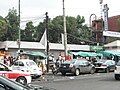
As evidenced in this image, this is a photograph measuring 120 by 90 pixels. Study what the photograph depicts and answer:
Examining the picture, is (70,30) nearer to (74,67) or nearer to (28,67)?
(74,67)

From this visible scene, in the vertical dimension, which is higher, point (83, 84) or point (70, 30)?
point (70, 30)

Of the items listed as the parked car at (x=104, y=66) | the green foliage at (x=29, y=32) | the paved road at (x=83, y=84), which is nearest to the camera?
the paved road at (x=83, y=84)

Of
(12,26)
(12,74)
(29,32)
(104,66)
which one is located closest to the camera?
(12,74)

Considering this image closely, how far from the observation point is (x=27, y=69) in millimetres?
25969

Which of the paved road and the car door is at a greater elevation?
the car door

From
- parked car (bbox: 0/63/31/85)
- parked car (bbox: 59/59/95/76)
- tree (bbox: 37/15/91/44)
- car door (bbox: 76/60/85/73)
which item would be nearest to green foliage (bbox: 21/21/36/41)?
tree (bbox: 37/15/91/44)

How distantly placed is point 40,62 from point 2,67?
48.5 feet

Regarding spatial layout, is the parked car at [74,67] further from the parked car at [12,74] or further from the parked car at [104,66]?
the parked car at [12,74]

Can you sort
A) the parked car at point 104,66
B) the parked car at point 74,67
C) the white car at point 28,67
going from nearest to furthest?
the white car at point 28,67
the parked car at point 74,67
the parked car at point 104,66

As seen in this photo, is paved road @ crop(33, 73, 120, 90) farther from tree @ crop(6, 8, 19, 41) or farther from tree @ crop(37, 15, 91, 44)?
tree @ crop(37, 15, 91, 44)

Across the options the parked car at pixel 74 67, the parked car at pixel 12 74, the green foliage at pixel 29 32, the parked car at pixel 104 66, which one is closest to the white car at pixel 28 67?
the parked car at pixel 74 67

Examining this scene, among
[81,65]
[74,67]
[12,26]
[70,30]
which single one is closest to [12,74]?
[74,67]

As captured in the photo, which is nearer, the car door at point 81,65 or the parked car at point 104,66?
the car door at point 81,65

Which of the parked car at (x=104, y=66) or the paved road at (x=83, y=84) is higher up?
the parked car at (x=104, y=66)
